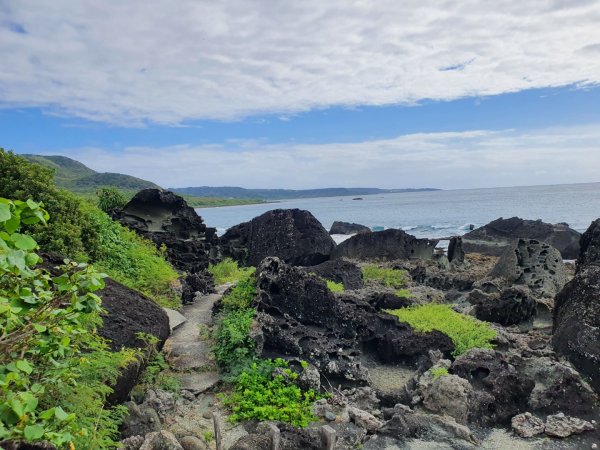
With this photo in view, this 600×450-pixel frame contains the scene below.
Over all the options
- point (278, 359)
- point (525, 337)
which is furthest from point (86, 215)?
point (525, 337)

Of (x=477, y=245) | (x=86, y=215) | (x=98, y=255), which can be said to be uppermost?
(x=86, y=215)

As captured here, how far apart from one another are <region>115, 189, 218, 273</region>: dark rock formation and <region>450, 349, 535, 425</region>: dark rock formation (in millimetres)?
10316

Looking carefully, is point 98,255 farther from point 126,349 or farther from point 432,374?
point 432,374

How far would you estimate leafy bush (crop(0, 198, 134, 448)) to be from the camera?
264 centimetres

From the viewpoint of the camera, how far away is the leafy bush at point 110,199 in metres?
17.7

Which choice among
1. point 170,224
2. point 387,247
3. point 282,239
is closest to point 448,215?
point 387,247

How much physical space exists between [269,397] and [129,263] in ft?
19.2

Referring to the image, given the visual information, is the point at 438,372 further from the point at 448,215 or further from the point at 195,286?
the point at 448,215

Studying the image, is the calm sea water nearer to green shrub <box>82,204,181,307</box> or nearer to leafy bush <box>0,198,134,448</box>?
green shrub <box>82,204,181,307</box>

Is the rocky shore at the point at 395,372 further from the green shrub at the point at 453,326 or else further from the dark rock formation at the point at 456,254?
the dark rock formation at the point at 456,254

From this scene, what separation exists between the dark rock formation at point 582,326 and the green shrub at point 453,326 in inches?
54.0

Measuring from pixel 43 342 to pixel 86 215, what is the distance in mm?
8061

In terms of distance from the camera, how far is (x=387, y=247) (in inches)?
1099

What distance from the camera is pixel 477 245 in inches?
1287
